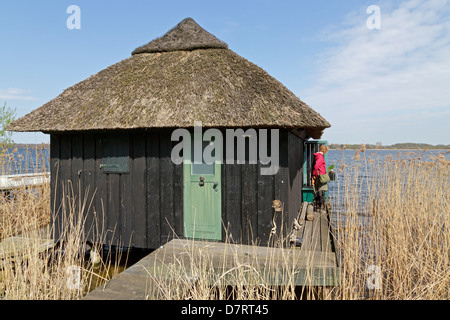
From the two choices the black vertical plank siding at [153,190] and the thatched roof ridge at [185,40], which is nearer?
the black vertical plank siding at [153,190]

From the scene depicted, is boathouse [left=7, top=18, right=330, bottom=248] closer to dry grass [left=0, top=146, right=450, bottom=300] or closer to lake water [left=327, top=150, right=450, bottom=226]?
dry grass [left=0, top=146, right=450, bottom=300]

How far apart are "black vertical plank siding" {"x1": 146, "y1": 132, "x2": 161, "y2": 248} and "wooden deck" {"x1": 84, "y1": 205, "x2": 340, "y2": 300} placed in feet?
2.07

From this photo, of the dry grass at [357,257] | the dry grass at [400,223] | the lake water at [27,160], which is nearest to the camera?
the dry grass at [357,257]

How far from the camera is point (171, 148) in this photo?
17.4 ft

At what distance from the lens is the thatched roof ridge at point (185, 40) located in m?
6.37

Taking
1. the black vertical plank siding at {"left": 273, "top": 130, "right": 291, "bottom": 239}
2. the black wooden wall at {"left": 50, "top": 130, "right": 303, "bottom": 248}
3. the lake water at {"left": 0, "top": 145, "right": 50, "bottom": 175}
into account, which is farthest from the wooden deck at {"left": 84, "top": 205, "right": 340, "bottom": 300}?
the lake water at {"left": 0, "top": 145, "right": 50, "bottom": 175}

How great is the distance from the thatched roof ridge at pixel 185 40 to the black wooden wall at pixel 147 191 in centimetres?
232

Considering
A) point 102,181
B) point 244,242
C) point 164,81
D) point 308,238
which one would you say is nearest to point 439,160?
point 308,238

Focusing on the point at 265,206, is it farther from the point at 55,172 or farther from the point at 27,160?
the point at 27,160

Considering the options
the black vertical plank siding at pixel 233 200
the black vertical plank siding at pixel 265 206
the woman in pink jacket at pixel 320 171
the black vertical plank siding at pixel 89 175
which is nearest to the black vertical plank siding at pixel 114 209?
the black vertical plank siding at pixel 89 175

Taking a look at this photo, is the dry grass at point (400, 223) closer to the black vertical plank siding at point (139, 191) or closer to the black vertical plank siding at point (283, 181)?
the black vertical plank siding at point (283, 181)

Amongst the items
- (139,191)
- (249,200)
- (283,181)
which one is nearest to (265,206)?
(249,200)

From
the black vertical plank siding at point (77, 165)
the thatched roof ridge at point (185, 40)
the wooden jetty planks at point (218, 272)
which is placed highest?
the thatched roof ridge at point (185, 40)
